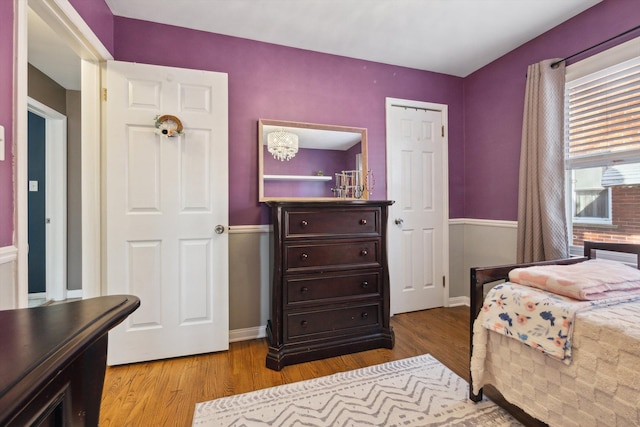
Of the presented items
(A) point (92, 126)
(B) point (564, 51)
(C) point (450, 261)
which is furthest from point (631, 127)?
(A) point (92, 126)

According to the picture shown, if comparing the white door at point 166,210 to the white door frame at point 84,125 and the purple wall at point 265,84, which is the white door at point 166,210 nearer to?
the white door frame at point 84,125

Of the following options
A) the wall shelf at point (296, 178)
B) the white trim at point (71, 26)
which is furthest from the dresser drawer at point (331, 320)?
the white trim at point (71, 26)

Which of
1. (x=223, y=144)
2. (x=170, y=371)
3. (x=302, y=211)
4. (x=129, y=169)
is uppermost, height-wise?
(x=223, y=144)

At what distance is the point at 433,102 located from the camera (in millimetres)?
2918

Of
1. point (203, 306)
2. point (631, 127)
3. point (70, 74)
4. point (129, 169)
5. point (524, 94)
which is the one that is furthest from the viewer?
point (70, 74)

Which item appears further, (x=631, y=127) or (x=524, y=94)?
(x=524, y=94)

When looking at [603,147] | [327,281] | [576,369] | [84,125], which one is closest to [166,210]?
[84,125]

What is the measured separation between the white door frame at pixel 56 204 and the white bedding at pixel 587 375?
4137 mm

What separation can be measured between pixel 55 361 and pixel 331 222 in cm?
168

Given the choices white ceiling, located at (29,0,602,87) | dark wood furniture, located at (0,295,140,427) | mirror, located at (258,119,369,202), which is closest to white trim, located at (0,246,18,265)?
dark wood furniture, located at (0,295,140,427)

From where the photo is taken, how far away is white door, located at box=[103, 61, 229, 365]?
1932mm

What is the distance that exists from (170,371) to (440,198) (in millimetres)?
2719

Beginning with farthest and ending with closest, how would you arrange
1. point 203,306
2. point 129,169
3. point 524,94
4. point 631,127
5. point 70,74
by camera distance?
point 70,74, point 524,94, point 203,306, point 129,169, point 631,127

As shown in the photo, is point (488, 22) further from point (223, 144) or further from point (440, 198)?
point (223, 144)
